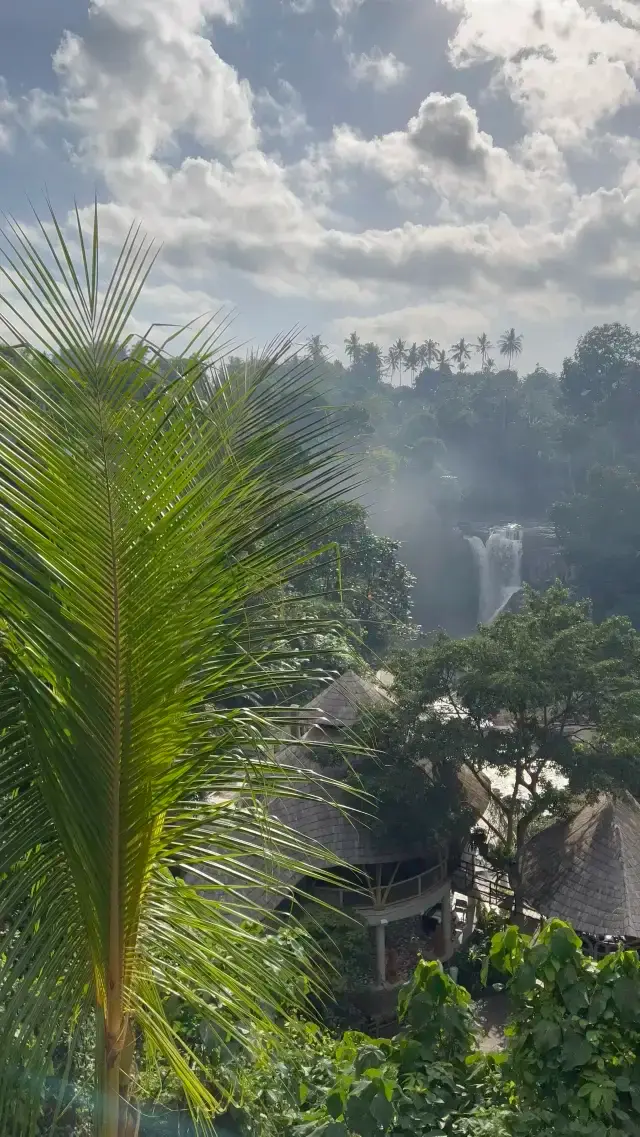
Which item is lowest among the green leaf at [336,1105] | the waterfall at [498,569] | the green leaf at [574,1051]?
the green leaf at [336,1105]

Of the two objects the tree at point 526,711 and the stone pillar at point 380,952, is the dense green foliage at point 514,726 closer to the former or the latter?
the tree at point 526,711

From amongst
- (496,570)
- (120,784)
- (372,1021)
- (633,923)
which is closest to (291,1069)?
(120,784)

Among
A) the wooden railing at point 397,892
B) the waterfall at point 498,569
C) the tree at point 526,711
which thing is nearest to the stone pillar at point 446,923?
the wooden railing at point 397,892

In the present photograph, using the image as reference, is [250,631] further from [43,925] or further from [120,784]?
[43,925]

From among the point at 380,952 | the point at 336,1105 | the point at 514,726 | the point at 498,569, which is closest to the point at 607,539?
the point at 498,569

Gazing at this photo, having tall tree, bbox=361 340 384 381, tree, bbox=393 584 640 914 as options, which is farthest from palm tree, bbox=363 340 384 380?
tree, bbox=393 584 640 914

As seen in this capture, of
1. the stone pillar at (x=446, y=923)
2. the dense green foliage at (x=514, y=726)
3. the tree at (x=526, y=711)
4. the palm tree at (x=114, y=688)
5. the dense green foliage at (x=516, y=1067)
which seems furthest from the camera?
the stone pillar at (x=446, y=923)

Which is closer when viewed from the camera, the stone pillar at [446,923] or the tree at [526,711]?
the tree at [526,711]
